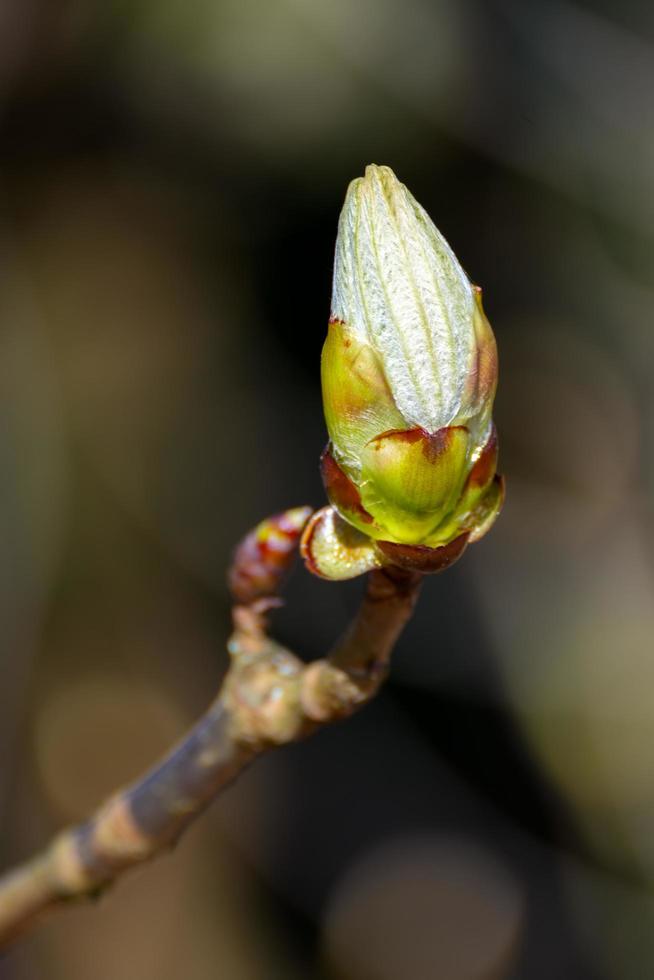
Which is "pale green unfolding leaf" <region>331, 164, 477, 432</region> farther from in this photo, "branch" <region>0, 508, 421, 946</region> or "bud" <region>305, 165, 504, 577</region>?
"branch" <region>0, 508, 421, 946</region>

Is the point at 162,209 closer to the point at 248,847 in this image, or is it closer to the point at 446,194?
the point at 446,194

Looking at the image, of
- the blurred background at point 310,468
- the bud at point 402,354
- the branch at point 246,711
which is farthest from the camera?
the blurred background at point 310,468

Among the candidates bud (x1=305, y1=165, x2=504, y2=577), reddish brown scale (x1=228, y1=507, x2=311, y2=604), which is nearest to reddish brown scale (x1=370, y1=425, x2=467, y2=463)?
bud (x1=305, y1=165, x2=504, y2=577)

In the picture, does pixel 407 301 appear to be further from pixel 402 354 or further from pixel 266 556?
pixel 266 556

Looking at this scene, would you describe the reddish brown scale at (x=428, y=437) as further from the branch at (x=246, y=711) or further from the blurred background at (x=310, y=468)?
the blurred background at (x=310, y=468)

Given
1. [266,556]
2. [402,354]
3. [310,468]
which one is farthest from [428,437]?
[310,468]

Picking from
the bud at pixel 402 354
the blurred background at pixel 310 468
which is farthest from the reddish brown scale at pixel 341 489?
the blurred background at pixel 310 468

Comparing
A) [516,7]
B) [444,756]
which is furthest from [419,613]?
[516,7]
